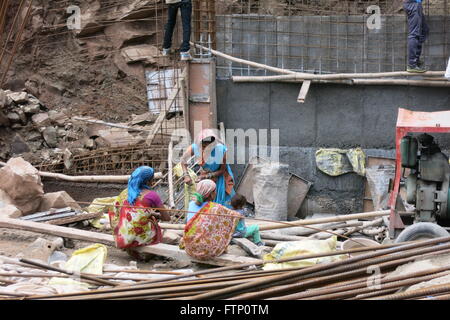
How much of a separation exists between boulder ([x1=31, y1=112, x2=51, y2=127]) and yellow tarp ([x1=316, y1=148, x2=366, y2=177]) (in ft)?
17.3

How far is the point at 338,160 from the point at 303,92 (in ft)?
4.13

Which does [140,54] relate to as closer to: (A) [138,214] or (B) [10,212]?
(B) [10,212]

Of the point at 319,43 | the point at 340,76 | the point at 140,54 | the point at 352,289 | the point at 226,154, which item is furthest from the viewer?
the point at 140,54

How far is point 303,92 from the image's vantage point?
11977 millimetres

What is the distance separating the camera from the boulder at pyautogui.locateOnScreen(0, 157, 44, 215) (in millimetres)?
9922

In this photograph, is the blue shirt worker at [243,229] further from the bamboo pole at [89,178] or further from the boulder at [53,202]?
the bamboo pole at [89,178]

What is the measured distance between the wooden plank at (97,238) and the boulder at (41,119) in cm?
562

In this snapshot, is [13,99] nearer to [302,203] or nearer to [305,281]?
[302,203]

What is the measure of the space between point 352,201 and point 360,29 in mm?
2695

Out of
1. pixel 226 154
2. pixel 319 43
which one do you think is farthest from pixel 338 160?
pixel 226 154

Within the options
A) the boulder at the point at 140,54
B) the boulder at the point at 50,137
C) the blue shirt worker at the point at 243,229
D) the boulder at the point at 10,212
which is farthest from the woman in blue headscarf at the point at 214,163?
the boulder at the point at 140,54

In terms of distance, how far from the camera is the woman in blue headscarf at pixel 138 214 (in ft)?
27.0

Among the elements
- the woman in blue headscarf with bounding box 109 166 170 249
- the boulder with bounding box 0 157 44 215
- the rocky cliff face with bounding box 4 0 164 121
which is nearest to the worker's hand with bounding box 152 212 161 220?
the woman in blue headscarf with bounding box 109 166 170 249

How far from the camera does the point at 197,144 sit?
9.56 meters
